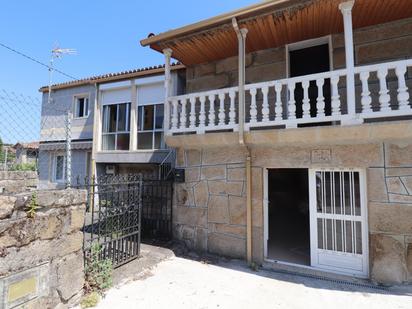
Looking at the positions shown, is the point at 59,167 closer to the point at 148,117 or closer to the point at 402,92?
the point at 148,117

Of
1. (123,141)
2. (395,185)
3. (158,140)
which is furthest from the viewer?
(123,141)

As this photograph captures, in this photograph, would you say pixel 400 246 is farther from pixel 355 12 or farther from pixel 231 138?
pixel 355 12

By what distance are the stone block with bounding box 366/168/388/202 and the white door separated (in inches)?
6.9

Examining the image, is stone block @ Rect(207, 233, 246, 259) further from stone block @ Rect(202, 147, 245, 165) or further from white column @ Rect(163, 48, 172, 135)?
white column @ Rect(163, 48, 172, 135)

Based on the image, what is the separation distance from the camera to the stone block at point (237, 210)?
244 inches

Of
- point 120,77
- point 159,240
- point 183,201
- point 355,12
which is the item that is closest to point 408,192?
point 355,12

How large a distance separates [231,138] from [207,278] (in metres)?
3.10

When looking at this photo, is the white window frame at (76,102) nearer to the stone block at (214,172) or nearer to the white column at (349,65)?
the stone block at (214,172)

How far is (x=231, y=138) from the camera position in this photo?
239 inches

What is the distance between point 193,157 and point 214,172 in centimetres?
77

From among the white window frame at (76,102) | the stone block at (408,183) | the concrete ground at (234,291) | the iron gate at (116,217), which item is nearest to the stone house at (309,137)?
the stone block at (408,183)

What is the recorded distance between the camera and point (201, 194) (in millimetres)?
6816

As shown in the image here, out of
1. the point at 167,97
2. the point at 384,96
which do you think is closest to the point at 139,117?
the point at 167,97

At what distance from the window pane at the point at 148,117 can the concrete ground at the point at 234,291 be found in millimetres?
6983
